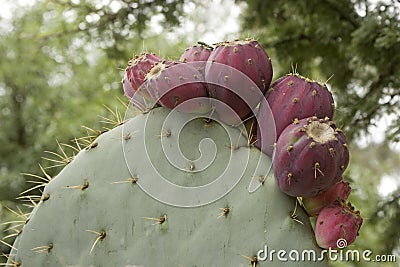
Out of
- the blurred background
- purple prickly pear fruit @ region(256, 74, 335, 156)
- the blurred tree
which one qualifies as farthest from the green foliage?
purple prickly pear fruit @ region(256, 74, 335, 156)

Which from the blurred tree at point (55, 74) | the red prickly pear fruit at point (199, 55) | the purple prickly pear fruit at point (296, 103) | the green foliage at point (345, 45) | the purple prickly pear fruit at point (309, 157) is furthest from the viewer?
the blurred tree at point (55, 74)

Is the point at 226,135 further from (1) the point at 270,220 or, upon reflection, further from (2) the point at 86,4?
(2) the point at 86,4

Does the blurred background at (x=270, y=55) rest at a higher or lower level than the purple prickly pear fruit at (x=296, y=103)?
higher

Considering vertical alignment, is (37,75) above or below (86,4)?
above

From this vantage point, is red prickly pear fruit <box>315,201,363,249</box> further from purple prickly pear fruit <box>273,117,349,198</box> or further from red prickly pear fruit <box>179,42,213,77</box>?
red prickly pear fruit <box>179,42,213,77</box>

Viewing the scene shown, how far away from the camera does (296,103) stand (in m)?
1.31

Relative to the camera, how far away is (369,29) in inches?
80.4

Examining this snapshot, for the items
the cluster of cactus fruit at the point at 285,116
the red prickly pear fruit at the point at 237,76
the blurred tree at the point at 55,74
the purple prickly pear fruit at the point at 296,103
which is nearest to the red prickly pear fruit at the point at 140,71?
the cluster of cactus fruit at the point at 285,116

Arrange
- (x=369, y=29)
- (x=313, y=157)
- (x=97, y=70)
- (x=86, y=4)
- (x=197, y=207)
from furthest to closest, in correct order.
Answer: (x=97, y=70), (x=86, y=4), (x=369, y=29), (x=197, y=207), (x=313, y=157)

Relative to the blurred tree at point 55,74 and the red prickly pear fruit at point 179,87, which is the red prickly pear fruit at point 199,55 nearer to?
the red prickly pear fruit at point 179,87

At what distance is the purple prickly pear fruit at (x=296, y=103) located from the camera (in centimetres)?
131

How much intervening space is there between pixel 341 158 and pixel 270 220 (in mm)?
180

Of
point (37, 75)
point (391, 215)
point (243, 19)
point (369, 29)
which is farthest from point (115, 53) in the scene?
point (37, 75)

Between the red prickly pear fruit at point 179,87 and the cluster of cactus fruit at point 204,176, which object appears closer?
the cluster of cactus fruit at point 204,176
